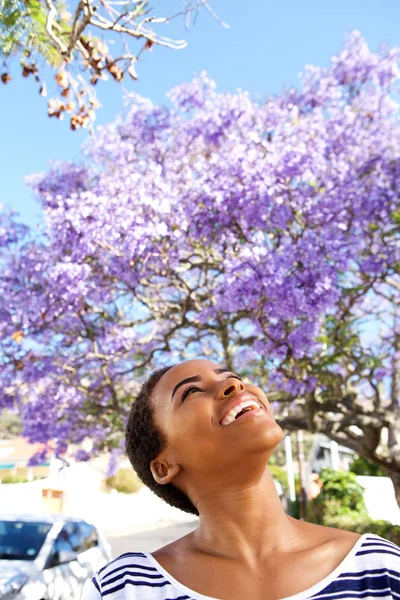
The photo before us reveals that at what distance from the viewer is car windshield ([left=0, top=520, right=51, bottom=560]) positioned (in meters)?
6.58

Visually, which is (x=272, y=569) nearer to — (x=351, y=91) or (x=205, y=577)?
(x=205, y=577)

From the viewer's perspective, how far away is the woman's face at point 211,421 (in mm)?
1759

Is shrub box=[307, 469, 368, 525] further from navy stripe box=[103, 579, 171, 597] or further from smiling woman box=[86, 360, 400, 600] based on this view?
navy stripe box=[103, 579, 171, 597]

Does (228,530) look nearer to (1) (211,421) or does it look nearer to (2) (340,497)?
(1) (211,421)

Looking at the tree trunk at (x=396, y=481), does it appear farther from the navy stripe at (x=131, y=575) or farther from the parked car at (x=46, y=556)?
the navy stripe at (x=131, y=575)

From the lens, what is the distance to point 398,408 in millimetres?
9266

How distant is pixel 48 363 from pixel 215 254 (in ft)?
8.67

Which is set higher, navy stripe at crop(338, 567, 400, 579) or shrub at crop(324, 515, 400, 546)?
navy stripe at crop(338, 567, 400, 579)

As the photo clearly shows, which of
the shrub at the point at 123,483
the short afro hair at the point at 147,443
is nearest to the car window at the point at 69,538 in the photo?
the short afro hair at the point at 147,443

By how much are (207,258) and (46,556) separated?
3.93m

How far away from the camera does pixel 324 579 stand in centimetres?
159

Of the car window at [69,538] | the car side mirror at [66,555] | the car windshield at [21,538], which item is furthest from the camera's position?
the car window at [69,538]

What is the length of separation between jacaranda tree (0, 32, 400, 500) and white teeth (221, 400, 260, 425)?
536cm

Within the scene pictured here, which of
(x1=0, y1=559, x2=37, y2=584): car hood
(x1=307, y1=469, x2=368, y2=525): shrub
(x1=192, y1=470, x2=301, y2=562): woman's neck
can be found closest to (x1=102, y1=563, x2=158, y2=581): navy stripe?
(x1=192, y1=470, x2=301, y2=562): woman's neck
